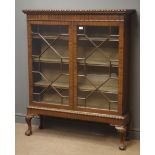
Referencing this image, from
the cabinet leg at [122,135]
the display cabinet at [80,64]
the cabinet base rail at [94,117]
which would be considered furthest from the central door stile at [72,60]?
the cabinet leg at [122,135]

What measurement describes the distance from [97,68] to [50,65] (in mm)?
547

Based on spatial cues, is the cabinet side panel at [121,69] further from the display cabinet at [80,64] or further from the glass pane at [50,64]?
the glass pane at [50,64]

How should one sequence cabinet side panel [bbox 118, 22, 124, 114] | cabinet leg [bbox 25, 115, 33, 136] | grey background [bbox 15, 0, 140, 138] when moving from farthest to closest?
cabinet leg [bbox 25, 115, 33, 136]
grey background [bbox 15, 0, 140, 138]
cabinet side panel [bbox 118, 22, 124, 114]

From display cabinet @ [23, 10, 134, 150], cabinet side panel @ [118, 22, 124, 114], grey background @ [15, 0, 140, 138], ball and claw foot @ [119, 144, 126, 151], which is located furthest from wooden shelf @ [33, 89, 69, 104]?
ball and claw foot @ [119, 144, 126, 151]

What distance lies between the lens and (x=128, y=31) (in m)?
3.00

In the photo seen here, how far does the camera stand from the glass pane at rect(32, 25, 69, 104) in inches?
123

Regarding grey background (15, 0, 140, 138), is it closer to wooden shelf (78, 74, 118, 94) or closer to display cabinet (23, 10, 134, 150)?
display cabinet (23, 10, 134, 150)

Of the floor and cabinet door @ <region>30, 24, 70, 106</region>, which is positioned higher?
cabinet door @ <region>30, 24, 70, 106</region>

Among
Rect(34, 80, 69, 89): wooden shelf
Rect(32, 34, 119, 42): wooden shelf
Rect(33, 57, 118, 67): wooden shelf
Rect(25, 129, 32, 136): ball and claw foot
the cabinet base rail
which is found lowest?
Rect(25, 129, 32, 136): ball and claw foot

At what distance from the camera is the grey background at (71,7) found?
3104mm

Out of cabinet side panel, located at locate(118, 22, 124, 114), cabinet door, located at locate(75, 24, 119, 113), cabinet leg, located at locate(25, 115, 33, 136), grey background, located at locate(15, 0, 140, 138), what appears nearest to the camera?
cabinet side panel, located at locate(118, 22, 124, 114)

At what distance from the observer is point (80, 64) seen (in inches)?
120
